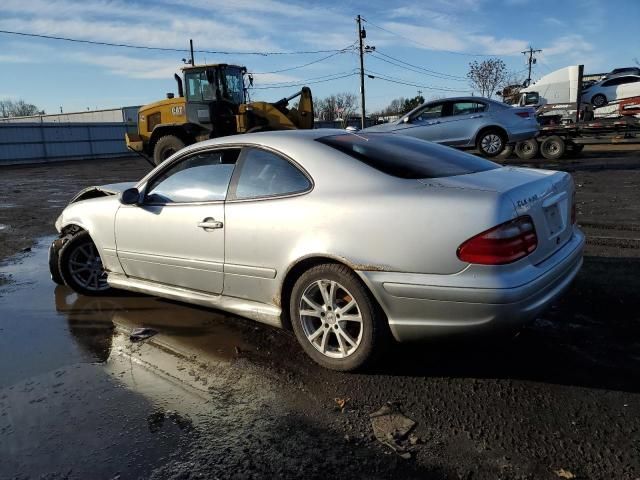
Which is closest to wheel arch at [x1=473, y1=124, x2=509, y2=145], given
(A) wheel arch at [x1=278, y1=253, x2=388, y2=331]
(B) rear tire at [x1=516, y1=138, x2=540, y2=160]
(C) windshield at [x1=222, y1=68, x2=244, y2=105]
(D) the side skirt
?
(B) rear tire at [x1=516, y1=138, x2=540, y2=160]

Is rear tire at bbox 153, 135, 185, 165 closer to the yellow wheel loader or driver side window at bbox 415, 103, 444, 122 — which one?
the yellow wheel loader

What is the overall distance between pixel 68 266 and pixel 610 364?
455 cm

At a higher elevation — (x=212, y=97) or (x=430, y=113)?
(x=212, y=97)

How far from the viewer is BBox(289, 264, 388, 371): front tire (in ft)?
9.73

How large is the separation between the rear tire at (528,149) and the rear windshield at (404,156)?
12936 millimetres

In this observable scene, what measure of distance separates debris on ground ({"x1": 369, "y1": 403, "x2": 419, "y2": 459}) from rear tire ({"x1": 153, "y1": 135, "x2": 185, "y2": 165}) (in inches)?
483

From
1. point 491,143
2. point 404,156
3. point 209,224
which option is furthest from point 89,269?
point 491,143

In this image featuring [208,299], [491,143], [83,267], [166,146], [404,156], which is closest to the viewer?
[404,156]

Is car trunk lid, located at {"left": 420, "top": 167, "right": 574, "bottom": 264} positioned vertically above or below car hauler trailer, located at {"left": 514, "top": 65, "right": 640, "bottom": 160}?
below

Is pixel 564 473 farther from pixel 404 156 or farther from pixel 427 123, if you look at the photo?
pixel 427 123

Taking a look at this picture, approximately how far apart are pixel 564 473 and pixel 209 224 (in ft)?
8.44

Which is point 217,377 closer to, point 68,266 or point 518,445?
point 518,445

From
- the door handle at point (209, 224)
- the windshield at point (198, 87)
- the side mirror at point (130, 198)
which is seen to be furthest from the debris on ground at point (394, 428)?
the windshield at point (198, 87)

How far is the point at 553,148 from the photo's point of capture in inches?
613
